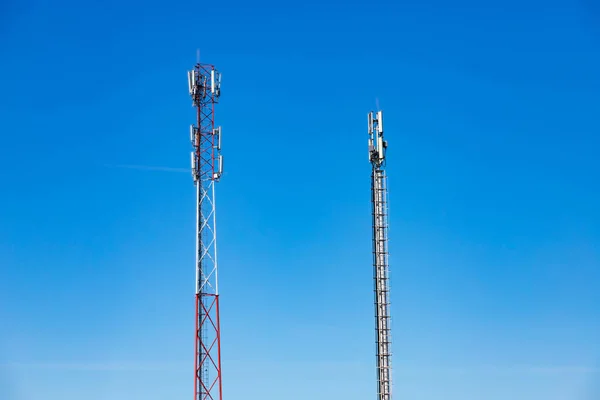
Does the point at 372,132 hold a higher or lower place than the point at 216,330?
higher

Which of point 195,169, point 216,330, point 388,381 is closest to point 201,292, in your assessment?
point 216,330

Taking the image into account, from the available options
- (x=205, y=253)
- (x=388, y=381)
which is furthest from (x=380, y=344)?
(x=205, y=253)

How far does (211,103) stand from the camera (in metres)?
118

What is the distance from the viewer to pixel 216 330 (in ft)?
369

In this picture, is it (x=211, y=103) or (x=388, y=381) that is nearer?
(x=388, y=381)

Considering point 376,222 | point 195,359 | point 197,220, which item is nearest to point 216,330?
point 195,359

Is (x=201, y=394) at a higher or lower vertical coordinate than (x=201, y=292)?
lower

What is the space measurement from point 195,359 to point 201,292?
626 cm

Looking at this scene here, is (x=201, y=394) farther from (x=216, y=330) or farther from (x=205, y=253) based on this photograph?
(x=205, y=253)

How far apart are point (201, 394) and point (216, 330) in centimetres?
606

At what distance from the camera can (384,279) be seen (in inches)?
4343

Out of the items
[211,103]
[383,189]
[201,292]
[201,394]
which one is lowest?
[201,394]

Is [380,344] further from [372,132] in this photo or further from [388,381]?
[372,132]

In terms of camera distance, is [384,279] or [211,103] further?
[211,103]
